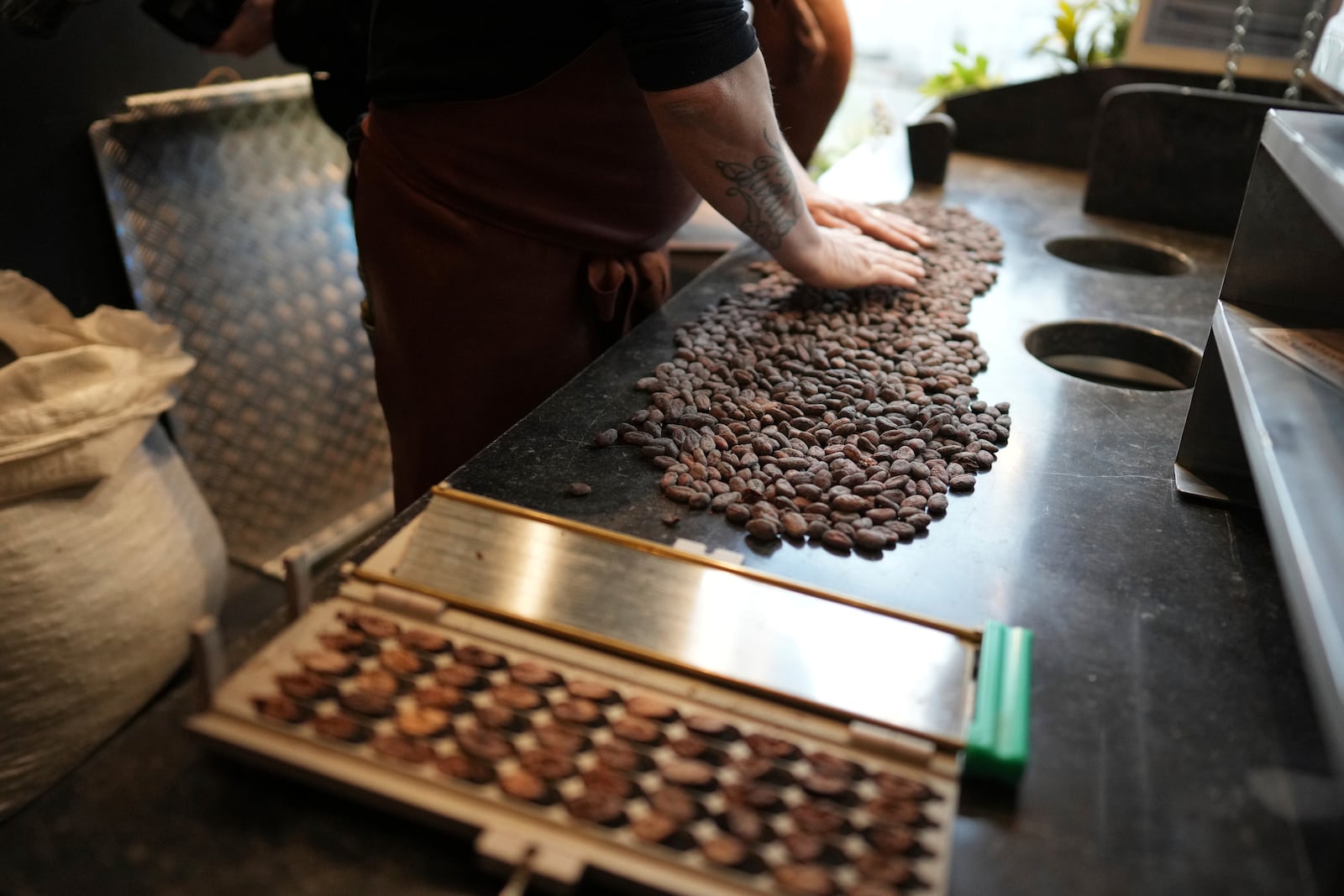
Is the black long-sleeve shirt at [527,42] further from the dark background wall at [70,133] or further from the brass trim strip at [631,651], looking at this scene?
the dark background wall at [70,133]

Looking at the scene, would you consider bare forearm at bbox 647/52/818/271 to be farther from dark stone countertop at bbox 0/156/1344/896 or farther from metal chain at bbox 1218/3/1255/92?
metal chain at bbox 1218/3/1255/92

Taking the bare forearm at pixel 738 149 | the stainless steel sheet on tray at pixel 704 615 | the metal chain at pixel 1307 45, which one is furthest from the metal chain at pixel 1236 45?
the stainless steel sheet on tray at pixel 704 615

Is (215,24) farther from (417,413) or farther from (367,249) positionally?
(417,413)

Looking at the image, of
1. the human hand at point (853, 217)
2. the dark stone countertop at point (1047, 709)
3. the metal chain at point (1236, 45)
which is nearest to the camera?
the dark stone countertop at point (1047, 709)

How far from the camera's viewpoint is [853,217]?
1820 mm

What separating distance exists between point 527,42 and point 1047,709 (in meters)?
0.99

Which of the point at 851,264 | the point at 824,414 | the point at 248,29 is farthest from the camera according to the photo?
the point at 248,29

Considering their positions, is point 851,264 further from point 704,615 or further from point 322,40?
point 322,40

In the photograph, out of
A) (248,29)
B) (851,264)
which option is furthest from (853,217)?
(248,29)

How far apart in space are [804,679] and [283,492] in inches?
78.4

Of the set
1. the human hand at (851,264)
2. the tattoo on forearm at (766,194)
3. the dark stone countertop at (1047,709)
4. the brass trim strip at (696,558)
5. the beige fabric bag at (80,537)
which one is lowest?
the beige fabric bag at (80,537)

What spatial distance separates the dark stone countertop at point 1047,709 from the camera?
0.68 m

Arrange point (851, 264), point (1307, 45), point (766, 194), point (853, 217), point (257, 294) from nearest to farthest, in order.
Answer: point (766, 194), point (851, 264), point (853, 217), point (1307, 45), point (257, 294)

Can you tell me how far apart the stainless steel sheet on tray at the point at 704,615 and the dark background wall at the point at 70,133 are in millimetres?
1460
